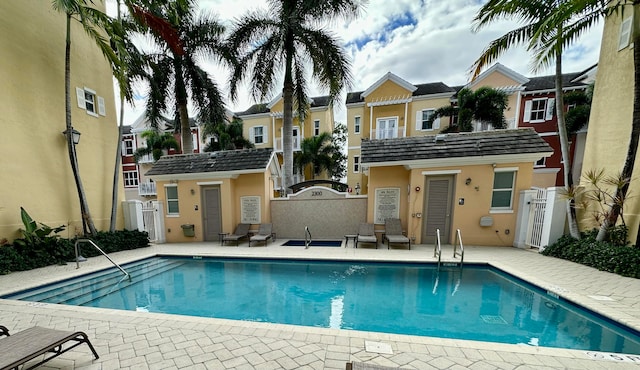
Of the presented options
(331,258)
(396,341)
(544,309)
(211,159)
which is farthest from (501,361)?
(211,159)

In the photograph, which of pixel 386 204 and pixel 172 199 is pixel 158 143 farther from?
pixel 386 204

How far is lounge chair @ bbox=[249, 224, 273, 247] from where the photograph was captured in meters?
9.18

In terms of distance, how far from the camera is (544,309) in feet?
14.9

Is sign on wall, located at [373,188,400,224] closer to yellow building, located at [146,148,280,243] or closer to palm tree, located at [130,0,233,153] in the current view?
yellow building, located at [146,148,280,243]

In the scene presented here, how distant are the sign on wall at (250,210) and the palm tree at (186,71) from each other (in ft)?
16.8

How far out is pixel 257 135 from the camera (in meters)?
23.2

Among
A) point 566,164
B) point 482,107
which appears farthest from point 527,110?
point 566,164

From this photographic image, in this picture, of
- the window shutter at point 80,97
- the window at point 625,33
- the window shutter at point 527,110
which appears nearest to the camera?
the window at point 625,33

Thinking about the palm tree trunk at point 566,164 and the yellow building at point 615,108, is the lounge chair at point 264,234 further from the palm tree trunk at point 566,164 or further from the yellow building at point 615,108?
the yellow building at point 615,108

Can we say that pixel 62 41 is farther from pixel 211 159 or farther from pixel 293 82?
pixel 293 82

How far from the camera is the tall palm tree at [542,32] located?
605 centimetres

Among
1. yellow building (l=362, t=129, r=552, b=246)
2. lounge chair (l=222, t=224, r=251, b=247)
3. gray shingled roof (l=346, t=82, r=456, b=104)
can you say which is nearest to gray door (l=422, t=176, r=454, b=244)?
yellow building (l=362, t=129, r=552, b=246)

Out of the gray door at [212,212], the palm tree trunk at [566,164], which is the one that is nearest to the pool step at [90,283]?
the gray door at [212,212]

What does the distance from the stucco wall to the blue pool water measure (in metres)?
2.93
